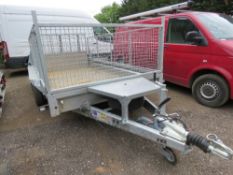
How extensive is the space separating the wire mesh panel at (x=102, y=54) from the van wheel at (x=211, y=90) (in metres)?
1.13

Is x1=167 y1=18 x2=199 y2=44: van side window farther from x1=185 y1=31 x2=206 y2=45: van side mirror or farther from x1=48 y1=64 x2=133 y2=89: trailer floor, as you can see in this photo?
x1=48 y1=64 x2=133 y2=89: trailer floor

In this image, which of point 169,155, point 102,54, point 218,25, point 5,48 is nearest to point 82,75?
point 102,54

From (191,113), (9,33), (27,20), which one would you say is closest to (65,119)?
(191,113)

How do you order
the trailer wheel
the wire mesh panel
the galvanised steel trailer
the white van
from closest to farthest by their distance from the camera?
the galvanised steel trailer
the trailer wheel
the wire mesh panel
the white van

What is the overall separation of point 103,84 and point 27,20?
19.4 ft

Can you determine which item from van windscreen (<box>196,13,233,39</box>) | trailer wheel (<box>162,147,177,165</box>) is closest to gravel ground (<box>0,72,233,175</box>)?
trailer wheel (<box>162,147,177,165</box>)

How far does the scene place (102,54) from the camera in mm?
3398

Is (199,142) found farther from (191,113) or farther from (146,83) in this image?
(191,113)

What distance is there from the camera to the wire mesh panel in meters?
3.00

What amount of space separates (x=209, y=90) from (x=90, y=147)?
2489 mm

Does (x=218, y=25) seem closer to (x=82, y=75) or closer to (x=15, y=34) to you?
(x=82, y=75)

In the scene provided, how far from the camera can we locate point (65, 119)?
3.54 meters

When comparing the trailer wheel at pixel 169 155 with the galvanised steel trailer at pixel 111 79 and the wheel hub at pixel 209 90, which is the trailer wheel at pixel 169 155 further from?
the wheel hub at pixel 209 90

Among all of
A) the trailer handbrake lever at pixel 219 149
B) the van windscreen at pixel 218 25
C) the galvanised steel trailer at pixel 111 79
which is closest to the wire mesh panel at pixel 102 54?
the galvanised steel trailer at pixel 111 79
